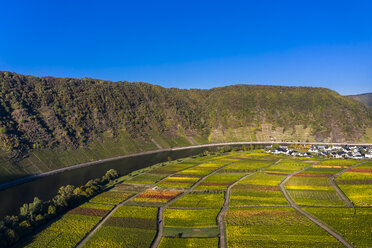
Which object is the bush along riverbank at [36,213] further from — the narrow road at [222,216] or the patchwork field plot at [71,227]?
the narrow road at [222,216]

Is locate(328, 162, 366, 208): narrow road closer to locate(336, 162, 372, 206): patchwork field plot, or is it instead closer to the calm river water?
locate(336, 162, 372, 206): patchwork field plot

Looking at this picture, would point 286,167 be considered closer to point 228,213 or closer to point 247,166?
point 247,166

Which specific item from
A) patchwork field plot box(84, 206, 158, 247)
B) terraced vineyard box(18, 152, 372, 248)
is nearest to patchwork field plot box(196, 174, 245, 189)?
terraced vineyard box(18, 152, 372, 248)

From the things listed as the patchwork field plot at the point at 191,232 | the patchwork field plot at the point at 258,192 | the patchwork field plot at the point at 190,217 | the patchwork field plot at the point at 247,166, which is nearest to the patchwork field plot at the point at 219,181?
the patchwork field plot at the point at 258,192

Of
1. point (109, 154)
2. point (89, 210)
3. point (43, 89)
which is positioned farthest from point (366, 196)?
point (43, 89)

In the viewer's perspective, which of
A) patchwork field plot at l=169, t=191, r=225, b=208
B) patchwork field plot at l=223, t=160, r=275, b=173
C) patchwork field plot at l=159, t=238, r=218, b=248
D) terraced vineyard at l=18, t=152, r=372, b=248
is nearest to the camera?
patchwork field plot at l=159, t=238, r=218, b=248

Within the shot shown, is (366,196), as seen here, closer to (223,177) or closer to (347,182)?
(347,182)
